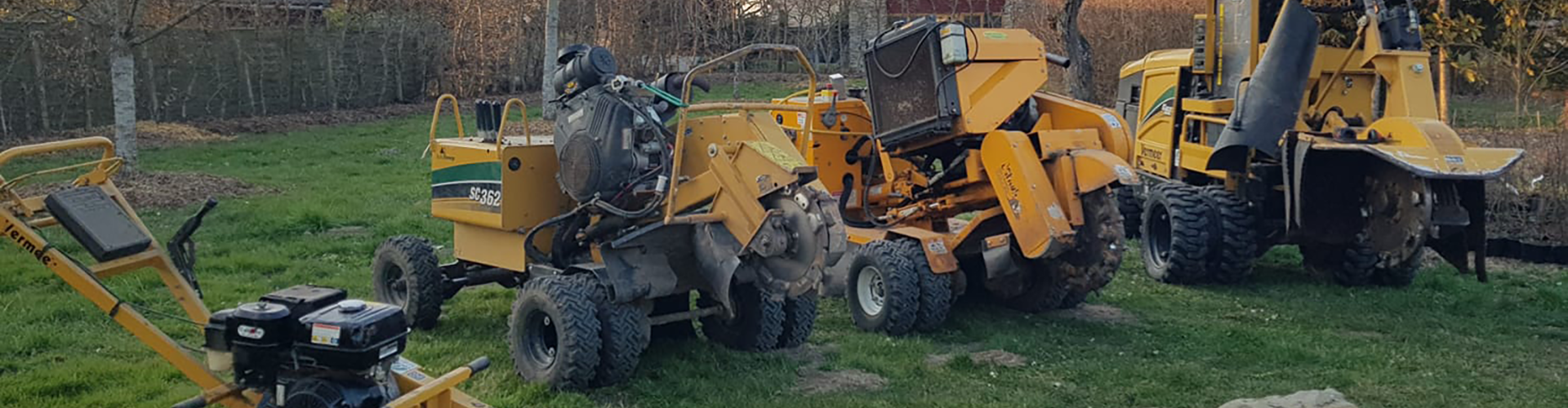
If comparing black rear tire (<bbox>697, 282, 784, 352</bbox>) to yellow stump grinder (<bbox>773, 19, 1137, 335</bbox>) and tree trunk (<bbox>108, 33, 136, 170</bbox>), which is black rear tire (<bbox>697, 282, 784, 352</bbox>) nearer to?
yellow stump grinder (<bbox>773, 19, 1137, 335</bbox>)

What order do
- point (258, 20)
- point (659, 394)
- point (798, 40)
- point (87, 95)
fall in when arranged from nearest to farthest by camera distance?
1. point (659, 394)
2. point (87, 95)
3. point (258, 20)
4. point (798, 40)

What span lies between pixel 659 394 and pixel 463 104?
19.0 metres

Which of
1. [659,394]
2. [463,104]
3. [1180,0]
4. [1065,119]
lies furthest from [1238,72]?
[463,104]

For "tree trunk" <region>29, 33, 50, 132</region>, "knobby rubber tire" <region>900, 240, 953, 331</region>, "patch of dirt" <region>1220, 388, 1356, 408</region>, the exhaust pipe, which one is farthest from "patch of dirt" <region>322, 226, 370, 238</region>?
"tree trunk" <region>29, 33, 50, 132</region>

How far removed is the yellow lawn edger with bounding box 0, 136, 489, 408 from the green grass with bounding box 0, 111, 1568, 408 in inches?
51.1

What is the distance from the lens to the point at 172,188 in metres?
13.8

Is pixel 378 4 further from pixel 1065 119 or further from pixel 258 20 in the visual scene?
pixel 1065 119

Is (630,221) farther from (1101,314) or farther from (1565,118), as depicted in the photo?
(1565,118)

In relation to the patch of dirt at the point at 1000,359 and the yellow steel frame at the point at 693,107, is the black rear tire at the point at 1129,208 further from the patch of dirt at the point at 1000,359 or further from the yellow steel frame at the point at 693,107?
the yellow steel frame at the point at 693,107

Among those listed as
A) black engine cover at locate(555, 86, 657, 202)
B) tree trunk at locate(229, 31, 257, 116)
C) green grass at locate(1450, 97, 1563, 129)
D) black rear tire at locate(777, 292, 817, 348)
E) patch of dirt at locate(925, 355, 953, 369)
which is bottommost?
patch of dirt at locate(925, 355, 953, 369)

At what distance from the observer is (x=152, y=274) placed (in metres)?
9.38

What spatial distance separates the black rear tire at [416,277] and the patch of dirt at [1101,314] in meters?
4.01

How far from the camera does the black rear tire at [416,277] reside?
8039 mm

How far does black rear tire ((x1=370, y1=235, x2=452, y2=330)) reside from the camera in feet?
26.4
